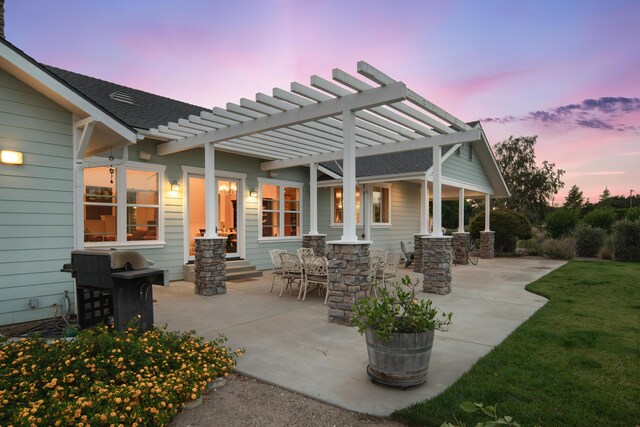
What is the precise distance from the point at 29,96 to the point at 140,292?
347 cm

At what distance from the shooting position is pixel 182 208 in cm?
901

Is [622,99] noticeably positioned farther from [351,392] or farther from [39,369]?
[39,369]

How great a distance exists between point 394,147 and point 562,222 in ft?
43.2

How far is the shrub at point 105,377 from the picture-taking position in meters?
2.52

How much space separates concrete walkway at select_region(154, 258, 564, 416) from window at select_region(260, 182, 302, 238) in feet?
9.69

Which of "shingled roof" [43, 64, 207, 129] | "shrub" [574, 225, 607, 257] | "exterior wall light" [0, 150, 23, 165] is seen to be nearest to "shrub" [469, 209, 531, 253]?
"shrub" [574, 225, 607, 257]

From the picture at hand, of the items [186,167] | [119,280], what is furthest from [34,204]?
[186,167]

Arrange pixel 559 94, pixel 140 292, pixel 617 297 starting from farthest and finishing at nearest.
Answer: pixel 559 94, pixel 617 297, pixel 140 292

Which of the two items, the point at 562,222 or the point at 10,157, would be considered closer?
the point at 10,157

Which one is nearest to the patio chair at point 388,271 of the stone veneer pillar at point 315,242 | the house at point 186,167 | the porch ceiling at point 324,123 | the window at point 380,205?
the house at point 186,167

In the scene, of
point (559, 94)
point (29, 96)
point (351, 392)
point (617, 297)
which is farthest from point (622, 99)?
point (29, 96)

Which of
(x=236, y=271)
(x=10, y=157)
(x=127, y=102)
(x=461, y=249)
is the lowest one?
(x=236, y=271)

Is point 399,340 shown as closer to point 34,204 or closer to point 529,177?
point 34,204

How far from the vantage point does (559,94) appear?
12.3 meters
